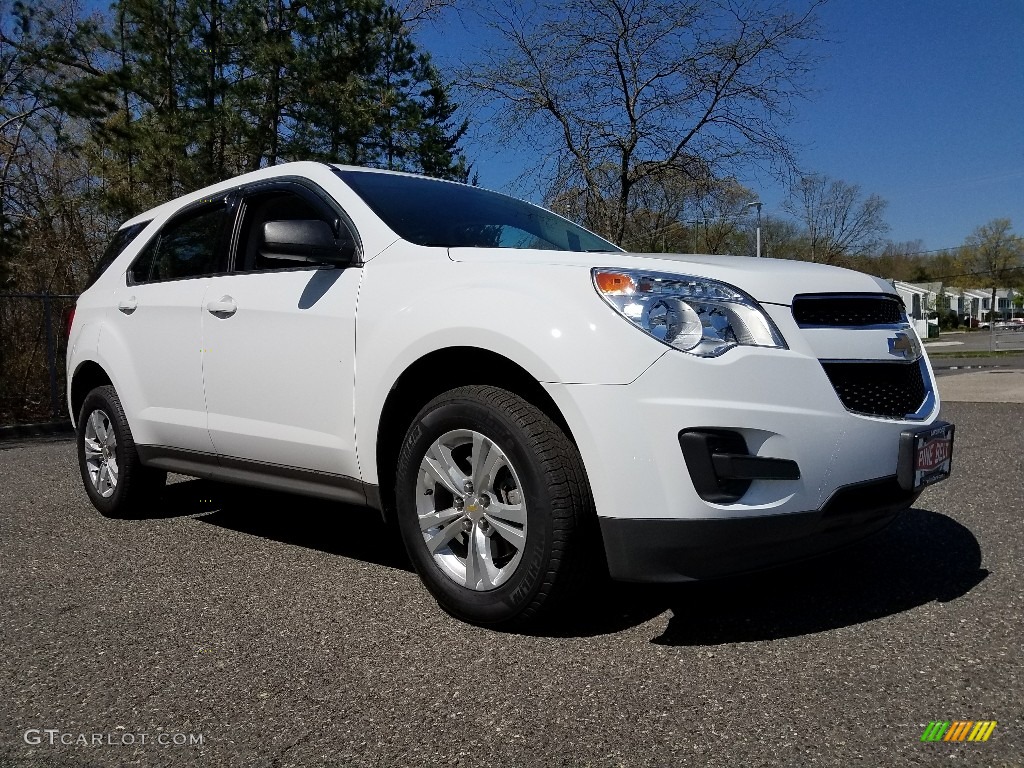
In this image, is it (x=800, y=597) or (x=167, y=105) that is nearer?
(x=800, y=597)

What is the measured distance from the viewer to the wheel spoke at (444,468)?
2.96 meters

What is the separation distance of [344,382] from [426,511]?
2.08 feet

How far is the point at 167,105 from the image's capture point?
13258 millimetres

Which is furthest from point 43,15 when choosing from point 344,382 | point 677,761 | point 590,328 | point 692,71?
point 677,761

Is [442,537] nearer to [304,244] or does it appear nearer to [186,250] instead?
[304,244]

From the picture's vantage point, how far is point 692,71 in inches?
440

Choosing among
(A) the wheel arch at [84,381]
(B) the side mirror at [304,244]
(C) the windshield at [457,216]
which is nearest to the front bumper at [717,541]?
(C) the windshield at [457,216]

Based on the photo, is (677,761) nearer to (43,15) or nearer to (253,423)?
(253,423)

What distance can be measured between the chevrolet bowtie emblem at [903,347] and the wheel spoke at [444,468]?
1.55 meters

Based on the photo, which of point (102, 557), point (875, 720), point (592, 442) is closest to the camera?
point (875, 720)

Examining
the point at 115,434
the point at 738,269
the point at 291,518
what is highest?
the point at 738,269

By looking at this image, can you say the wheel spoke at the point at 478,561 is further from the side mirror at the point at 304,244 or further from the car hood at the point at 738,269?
the side mirror at the point at 304,244

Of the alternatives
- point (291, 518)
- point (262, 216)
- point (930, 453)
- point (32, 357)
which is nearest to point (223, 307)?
point (262, 216)

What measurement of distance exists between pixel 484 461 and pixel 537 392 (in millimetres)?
298
